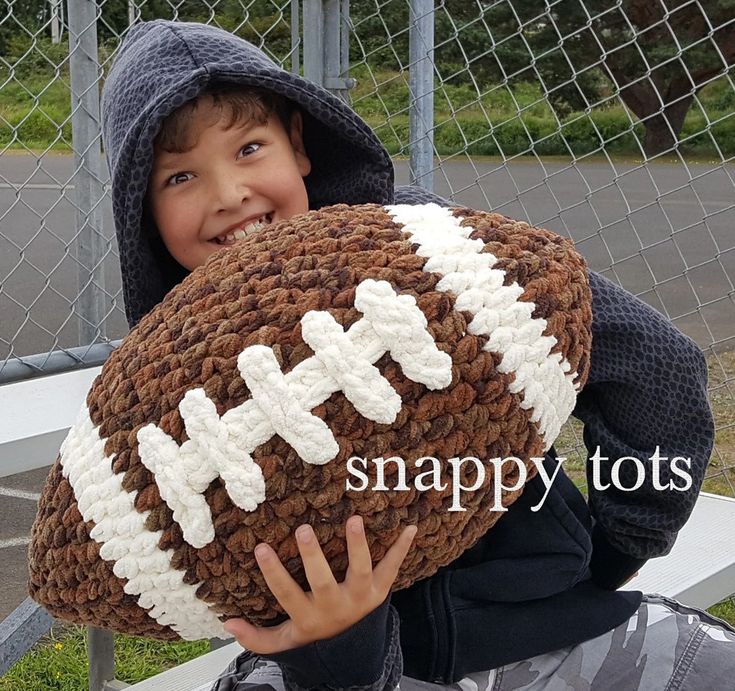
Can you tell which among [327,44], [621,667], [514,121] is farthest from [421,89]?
[514,121]

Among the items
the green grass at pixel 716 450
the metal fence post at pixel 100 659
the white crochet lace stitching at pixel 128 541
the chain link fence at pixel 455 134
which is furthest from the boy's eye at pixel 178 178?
the green grass at pixel 716 450

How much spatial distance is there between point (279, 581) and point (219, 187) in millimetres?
507

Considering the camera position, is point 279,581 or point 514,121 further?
point 514,121

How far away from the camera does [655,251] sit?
22.0 feet

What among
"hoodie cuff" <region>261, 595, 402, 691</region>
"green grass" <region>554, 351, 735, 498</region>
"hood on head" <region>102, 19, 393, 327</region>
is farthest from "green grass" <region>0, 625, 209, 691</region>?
"hoodie cuff" <region>261, 595, 402, 691</region>

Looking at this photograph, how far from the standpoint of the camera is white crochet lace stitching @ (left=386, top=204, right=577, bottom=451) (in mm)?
874

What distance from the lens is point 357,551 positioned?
33.7 inches

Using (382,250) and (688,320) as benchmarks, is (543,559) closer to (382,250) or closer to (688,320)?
(382,250)

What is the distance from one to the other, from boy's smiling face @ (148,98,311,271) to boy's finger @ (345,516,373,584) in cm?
44

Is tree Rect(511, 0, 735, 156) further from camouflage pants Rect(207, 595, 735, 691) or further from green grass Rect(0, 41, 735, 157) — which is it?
camouflage pants Rect(207, 595, 735, 691)

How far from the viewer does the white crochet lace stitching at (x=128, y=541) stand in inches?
33.5

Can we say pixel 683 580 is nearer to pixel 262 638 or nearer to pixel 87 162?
pixel 262 638

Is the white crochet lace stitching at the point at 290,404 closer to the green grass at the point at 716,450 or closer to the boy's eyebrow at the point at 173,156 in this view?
the boy's eyebrow at the point at 173,156

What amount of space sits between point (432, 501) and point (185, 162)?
1.80 feet
